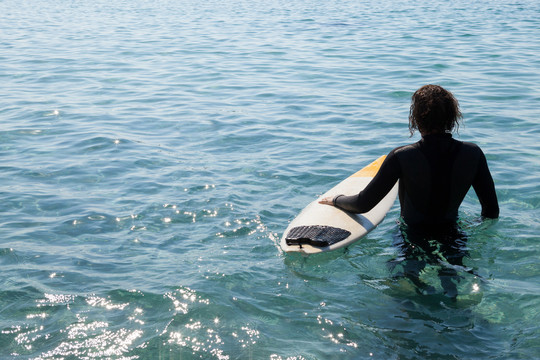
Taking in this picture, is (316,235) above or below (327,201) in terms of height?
below

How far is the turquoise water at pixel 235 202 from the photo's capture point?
4215 millimetres

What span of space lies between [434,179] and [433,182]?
0.09 ft

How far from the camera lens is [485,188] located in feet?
15.0

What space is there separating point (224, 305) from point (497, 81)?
898 centimetres

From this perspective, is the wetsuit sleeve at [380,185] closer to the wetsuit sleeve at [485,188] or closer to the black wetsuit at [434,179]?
the black wetsuit at [434,179]

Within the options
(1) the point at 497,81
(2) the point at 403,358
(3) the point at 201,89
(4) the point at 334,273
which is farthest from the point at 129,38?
(2) the point at 403,358

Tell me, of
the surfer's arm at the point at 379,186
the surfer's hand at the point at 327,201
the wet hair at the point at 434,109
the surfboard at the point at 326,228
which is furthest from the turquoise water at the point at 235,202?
the wet hair at the point at 434,109

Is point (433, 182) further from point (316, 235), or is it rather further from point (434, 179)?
point (316, 235)

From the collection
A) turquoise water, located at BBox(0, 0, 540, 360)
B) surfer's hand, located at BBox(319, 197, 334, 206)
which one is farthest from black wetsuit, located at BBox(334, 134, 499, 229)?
surfer's hand, located at BBox(319, 197, 334, 206)

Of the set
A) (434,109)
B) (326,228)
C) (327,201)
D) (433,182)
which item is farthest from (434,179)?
(327,201)

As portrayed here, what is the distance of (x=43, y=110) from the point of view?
1034cm

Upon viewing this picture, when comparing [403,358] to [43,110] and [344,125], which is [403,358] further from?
[43,110]

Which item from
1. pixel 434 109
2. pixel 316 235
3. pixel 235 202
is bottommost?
pixel 235 202

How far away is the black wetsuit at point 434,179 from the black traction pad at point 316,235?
0.52m
